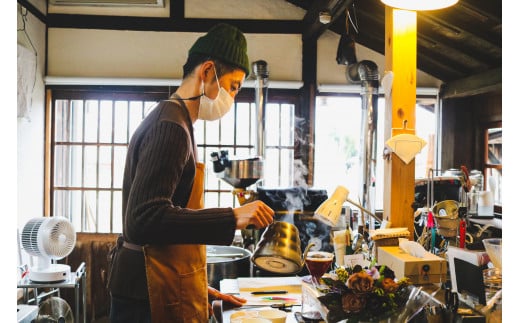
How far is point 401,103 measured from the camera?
2.36m

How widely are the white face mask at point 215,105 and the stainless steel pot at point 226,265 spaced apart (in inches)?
66.3

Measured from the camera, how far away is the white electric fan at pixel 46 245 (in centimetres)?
386

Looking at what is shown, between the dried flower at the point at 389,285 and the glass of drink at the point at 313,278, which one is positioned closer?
the dried flower at the point at 389,285

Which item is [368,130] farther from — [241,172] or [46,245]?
[46,245]

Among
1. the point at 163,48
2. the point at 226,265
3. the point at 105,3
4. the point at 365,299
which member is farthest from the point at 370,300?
the point at 105,3

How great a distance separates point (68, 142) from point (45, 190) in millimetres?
586

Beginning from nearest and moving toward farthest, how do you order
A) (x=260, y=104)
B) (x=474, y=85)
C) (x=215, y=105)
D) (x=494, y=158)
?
1. (x=215, y=105)
2. (x=474, y=85)
3. (x=260, y=104)
4. (x=494, y=158)

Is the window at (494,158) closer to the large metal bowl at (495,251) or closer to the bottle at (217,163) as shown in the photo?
the bottle at (217,163)

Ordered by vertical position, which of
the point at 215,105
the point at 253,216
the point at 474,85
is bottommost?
the point at 253,216

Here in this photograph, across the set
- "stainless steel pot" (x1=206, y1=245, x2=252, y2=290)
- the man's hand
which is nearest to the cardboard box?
the man's hand

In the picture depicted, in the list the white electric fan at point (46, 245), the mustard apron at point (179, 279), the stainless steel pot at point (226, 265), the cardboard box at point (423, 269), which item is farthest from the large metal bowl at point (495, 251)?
the white electric fan at point (46, 245)

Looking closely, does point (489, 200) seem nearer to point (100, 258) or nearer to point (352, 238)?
point (352, 238)

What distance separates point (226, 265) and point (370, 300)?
204 centimetres

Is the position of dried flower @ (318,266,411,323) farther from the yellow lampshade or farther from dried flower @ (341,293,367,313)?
the yellow lampshade
